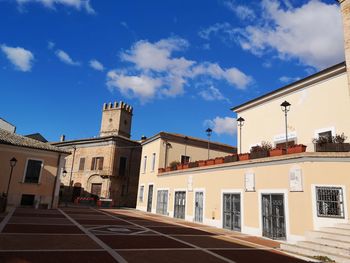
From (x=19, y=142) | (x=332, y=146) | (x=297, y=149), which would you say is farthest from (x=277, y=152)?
(x=19, y=142)

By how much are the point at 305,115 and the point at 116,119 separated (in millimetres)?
34650

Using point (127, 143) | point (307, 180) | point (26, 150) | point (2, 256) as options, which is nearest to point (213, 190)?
point (307, 180)

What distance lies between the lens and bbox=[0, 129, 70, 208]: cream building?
2122cm

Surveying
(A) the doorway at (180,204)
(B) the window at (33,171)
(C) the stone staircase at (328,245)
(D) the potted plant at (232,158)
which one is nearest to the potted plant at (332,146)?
(C) the stone staircase at (328,245)

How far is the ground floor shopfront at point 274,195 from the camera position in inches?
433

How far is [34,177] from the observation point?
22.1 meters

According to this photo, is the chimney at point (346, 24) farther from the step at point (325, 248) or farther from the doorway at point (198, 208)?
the doorway at point (198, 208)

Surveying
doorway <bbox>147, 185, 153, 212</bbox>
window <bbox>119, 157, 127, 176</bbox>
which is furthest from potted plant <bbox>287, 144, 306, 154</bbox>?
window <bbox>119, 157, 127, 176</bbox>

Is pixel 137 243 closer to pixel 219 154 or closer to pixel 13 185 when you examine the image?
pixel 13 185

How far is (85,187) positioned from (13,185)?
16682 millimetres

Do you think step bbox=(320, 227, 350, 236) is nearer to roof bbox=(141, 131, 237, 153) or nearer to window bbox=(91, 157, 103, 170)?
roof bbox=(141, 131, 237, 153)

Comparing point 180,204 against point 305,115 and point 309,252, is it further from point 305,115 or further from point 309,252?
point 309,252

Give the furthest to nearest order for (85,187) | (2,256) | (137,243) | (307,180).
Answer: (85,187) < (307,180) < (137,243) < (2,256)

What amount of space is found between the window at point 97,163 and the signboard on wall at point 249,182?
85.4 ft
